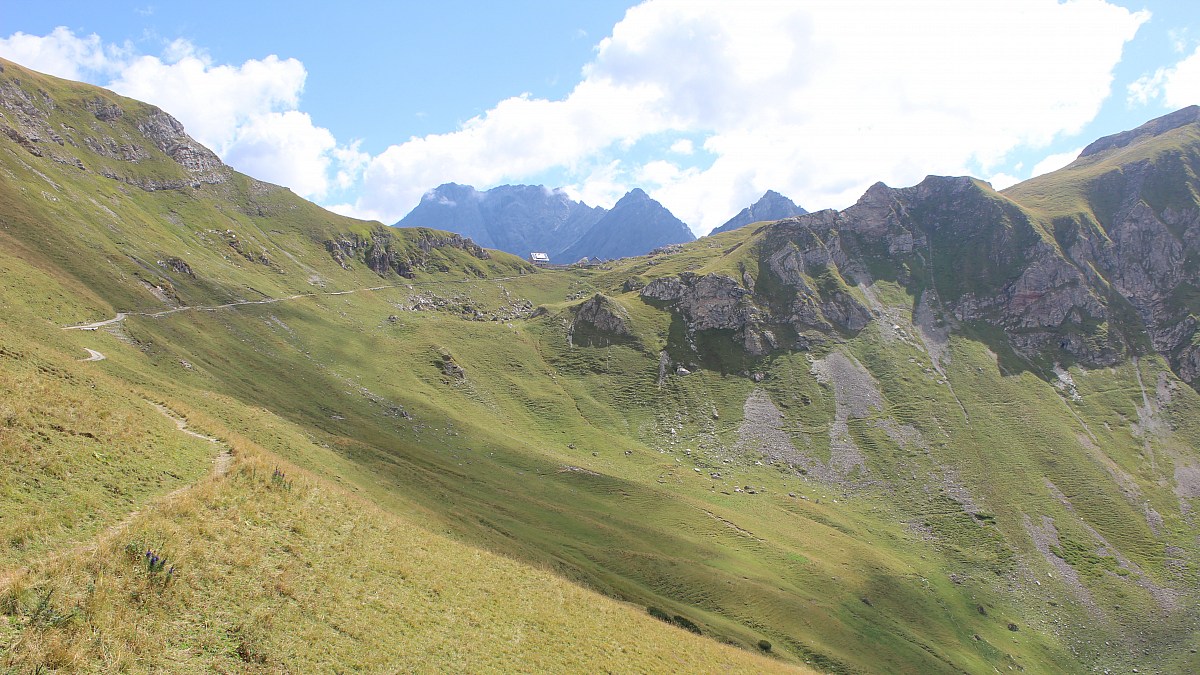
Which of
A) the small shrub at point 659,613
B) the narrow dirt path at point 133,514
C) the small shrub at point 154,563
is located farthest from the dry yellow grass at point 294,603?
the small shrub at point 659,613

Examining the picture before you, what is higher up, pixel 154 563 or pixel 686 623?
pixel 154 563

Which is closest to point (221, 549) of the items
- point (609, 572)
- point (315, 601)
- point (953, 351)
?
point (315, 601)

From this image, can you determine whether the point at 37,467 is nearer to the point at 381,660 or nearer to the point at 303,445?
the point at 381,660

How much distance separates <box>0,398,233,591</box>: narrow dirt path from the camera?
1678cm

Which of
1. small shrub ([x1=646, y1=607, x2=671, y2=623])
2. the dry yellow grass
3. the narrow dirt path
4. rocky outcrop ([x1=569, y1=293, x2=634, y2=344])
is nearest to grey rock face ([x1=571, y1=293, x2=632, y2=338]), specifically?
rocky outcrop ([x1=569, y1=293, x2=634, y2=344])

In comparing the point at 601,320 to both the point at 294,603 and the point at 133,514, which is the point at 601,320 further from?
the point at 294,603

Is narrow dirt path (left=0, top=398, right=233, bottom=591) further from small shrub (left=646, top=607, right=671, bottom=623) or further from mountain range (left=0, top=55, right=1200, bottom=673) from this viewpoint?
small shrub (left=646, top=607, right=671, bottom=623)

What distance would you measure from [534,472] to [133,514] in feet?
275

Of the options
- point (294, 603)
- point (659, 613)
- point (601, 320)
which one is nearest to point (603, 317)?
point (601, 320)

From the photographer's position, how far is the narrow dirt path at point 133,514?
1678 cm

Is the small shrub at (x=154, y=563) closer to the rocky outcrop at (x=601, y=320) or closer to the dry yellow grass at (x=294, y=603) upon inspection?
the dry yellow grass at (x=294, y=603)

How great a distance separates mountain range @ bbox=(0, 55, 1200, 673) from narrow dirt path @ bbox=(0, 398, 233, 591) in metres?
0.39

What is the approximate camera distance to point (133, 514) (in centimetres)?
2309

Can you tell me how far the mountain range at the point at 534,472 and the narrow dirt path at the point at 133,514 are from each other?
15.3 inches
